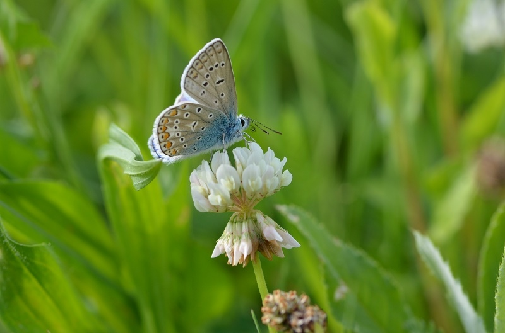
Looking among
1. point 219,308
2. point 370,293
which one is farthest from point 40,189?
point 370,293

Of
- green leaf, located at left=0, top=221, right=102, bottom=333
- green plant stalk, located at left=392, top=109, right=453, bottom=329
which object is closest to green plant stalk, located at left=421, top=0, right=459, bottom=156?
green plant stalk, located at left=392, top=109, right=453, bottom=329

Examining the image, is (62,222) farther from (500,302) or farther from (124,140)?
(500,302)

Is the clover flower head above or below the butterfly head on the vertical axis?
below

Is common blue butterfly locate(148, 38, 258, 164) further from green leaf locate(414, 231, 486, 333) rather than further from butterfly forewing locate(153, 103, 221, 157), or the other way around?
green leaf locate(414, 231, 486, 333)

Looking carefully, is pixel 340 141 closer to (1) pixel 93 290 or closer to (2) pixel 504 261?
(1) pixel 93 290

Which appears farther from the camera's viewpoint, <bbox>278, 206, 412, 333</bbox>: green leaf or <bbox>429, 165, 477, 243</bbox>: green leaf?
<bbox>429, 165, 477, 243</bbox>: green leaf

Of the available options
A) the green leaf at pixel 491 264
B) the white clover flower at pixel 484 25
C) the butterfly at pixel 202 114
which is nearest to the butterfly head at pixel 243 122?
the butterfly at pixel 202 114

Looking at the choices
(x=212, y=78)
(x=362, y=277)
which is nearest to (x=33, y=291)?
(x=212, y=78)
